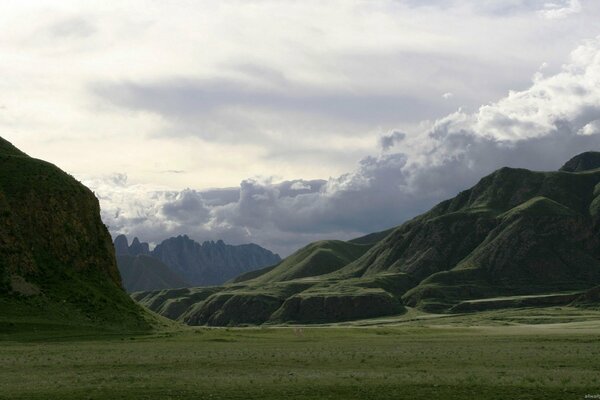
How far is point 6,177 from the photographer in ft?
443

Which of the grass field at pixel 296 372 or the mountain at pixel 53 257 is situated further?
the mountain at pixel 53 257

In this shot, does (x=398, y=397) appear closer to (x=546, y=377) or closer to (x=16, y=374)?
(x=546, y=377)

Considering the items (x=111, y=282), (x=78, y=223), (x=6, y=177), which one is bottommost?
(x=111, y=282)

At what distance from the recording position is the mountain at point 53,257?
106938mm

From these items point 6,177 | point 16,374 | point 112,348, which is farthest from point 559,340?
point 6,177

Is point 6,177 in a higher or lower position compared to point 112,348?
higher

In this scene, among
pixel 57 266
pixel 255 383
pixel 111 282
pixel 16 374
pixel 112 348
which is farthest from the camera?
pixel 111 282

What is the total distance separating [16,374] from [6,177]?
313 ft

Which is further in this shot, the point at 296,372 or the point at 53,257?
the point at 53,257

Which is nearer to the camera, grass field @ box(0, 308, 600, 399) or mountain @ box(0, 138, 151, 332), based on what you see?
grass field @ box(0, 308, 600, 399)

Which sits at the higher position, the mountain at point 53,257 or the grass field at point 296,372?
the mountain at point 53,257

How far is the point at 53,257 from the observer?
127 m

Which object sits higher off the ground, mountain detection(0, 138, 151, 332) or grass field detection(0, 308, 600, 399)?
mountain detection(0, 138, 151, 332)

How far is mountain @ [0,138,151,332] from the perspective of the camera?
351 feet
